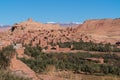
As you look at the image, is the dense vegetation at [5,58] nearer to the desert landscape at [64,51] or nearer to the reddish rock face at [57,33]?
the desert landscape at [64,51]

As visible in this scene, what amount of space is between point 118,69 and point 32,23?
8896 centimetres

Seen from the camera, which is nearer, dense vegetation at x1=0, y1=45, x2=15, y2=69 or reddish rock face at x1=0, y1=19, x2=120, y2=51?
dense vegetation at x1=0, y1=45, x2=15, y2=69


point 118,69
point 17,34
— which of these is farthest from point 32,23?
point 118,69

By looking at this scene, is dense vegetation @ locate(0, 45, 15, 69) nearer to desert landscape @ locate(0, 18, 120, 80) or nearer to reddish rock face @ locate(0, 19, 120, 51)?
desert landscape @ locate(0, 18, 120, 80)

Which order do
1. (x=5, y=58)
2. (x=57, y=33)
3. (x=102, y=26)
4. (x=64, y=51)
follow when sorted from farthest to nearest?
1. (x=102, y=26)
2. (x=57, y=33)
3. (x=64, y=51)
4. (x=5, y=58)

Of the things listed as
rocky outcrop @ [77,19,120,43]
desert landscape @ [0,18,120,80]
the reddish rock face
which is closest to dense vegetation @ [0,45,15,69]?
desert landscape @ [0,18,120,80]

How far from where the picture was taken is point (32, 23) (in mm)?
130875

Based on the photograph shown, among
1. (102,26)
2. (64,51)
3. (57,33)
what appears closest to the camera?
(64,51)

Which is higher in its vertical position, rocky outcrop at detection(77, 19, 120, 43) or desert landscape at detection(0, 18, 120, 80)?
rocky outcrop at detection(77, 19, 120, 43)

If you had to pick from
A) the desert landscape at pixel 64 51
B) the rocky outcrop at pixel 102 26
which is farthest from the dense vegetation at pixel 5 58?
the rocky outcrop at pixel 102 26

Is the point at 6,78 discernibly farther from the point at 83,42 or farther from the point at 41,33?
the point at 41,33

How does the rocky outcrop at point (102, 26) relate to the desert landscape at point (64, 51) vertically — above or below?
above

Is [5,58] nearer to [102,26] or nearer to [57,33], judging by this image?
[57,33]

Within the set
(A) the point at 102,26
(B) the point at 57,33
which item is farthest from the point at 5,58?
(A) the point at 102,26
